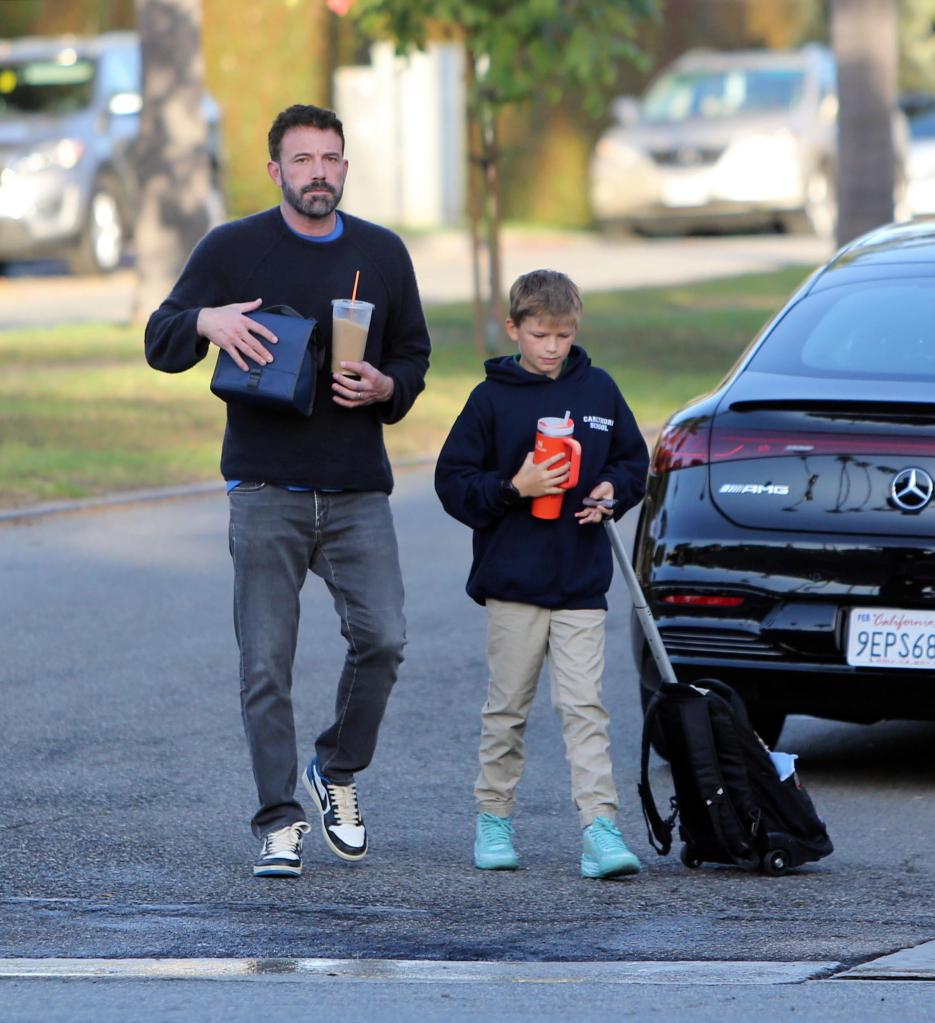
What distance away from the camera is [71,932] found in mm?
5441

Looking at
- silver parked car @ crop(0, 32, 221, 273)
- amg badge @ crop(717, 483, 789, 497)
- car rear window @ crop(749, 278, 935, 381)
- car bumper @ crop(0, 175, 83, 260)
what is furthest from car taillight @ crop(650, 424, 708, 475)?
car bumper @ crop(0, 175, 83, 260)

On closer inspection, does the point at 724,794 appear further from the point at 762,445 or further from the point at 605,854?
the point at 762,445

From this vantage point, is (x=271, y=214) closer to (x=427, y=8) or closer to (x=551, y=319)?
(x=551, y=319)

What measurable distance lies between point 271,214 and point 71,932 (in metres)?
1.81

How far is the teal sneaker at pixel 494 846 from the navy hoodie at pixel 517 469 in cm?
57

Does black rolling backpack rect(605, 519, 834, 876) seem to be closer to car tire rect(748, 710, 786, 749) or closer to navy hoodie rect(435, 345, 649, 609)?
navy hoodie rect(435, 345, 649, 609)

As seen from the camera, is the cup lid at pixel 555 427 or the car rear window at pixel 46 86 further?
the car rear window at pixel 46 86

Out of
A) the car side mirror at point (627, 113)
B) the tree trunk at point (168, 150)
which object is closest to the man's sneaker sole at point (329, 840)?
the tree trunk at point (168, 150)

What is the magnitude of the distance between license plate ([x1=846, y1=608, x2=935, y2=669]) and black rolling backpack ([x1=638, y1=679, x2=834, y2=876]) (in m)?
0.68

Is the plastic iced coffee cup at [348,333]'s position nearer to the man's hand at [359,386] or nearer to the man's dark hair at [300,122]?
the man's hand at [359,386]

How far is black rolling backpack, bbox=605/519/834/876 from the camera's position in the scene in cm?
596

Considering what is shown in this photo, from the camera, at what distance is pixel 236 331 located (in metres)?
5.75

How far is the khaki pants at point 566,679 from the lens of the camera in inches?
237

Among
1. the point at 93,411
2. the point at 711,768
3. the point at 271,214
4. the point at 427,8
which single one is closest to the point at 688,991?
the point at 711,768
